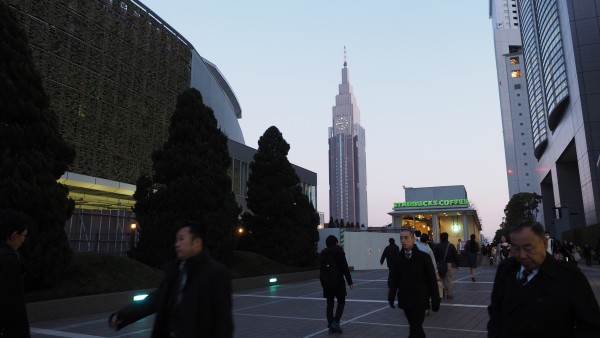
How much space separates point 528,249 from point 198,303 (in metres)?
2.10

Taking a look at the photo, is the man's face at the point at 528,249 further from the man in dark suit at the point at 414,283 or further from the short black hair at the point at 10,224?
the short black hair at the point at 10,224

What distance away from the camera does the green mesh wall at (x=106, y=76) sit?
25484mm

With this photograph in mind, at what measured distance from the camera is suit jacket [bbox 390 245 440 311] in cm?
557

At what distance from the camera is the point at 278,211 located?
71.7 ft

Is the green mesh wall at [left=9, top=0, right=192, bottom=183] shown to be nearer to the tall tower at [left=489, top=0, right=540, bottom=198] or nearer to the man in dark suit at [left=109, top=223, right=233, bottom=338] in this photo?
the man in dark suit at [left=109, top=223, right=233, bottom=338]

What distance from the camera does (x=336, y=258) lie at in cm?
796

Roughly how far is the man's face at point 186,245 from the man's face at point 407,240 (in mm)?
3469

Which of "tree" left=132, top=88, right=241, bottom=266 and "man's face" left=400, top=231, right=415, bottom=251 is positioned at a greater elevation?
"tree" left=132, top=88, right=241, bottom=266

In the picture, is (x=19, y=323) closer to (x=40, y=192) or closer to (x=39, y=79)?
(x=40, y=192)

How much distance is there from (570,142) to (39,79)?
171 ft

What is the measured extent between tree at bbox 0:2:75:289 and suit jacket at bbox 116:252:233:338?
Result: 825 cm

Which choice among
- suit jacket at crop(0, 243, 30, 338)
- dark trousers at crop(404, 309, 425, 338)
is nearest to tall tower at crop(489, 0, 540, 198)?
dark trousers at crop(404, 309, 425, 338)

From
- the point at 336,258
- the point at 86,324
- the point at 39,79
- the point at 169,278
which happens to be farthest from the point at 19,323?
the point at 39,79

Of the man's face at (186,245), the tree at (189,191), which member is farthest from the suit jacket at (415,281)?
the tree at (189,191)
